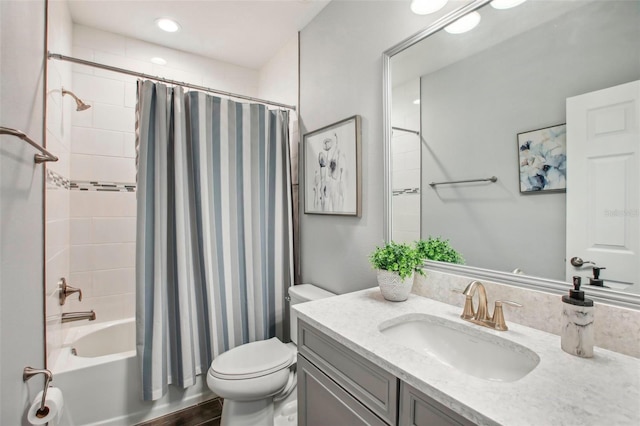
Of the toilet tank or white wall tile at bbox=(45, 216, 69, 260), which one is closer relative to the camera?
white wall tile at bbox=(45, 216, 69, 260)

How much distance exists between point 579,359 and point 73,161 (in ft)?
9.46

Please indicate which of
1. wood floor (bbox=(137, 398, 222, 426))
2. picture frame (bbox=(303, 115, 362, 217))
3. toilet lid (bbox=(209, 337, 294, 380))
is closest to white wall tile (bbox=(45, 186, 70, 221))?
toilet lid (bbox=(209, 337, 294, 380))

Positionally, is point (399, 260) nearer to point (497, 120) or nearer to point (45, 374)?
point (497, 120)

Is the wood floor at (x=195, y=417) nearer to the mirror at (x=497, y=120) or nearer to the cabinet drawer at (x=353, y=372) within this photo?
the cabinet drawer at (x=353, y=372)

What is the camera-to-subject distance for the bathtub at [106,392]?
5.13 feet

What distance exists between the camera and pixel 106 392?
1.64 metres

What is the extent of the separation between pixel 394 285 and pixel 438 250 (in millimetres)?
261

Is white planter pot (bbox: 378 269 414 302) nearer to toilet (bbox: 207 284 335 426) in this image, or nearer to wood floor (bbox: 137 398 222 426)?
toilet (bbox: 207 284 335 426)

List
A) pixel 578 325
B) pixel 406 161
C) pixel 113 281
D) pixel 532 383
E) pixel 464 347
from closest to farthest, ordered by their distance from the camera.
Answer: pixel 532 383 < pixel 578 325 < pixel 464 347 < pixel 406 161 < pixel 113 281

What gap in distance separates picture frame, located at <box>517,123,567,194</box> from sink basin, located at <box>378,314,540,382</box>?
503 mm

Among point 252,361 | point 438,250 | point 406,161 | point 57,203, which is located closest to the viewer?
point 438,250

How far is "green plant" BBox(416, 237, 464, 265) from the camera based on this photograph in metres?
1.22

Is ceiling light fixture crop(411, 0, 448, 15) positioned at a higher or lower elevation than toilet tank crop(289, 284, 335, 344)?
higher

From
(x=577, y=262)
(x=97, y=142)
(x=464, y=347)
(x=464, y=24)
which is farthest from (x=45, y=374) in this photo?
(x=464, y=24)
